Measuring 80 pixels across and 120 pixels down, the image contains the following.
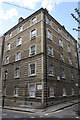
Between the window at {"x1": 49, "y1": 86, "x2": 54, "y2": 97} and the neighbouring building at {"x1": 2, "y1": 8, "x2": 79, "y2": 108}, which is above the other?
the neighbouring building at {"x1": 2, "y1": 8, "x2": 79, "y2": 108}

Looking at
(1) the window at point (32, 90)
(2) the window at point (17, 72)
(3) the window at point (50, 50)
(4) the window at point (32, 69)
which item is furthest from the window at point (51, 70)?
(2) the window at point (17, 72)

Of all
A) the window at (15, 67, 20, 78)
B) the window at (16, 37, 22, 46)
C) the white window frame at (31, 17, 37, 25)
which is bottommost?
the window at (15, 67, 20, 78)

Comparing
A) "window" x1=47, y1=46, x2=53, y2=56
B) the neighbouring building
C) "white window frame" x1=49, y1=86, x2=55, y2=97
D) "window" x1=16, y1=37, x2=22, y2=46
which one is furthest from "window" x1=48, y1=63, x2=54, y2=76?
"window" x1=16, y1=37, x2=22, y2=46

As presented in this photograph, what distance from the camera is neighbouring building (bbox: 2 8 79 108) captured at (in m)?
17.1

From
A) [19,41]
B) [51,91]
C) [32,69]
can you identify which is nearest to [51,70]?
[32,69]

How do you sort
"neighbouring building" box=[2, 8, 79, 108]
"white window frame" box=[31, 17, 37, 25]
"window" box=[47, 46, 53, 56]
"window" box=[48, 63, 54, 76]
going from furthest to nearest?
"white window frame" box=[31, 17, 37, 25], "window" box=[47, 46, 53, 56], "window" box=[48, 63, 54, 76], "neighbouring building" box=[2, 8, 79, 108]

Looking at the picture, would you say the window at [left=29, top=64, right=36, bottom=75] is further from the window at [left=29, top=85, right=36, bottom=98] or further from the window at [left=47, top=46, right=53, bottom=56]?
the window at [left=47, top=46, right=53, bottom=56]

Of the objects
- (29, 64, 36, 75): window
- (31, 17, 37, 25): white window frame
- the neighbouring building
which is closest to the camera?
the neighbouring building

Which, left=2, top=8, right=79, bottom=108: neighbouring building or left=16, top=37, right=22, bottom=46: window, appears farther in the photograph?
left=16, top=37, right=22, bottom=46: window

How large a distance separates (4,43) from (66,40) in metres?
13.6

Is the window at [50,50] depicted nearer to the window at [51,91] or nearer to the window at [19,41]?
the window at [51,91]

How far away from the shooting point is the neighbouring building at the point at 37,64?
17.1 metres

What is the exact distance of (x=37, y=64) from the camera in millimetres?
17547

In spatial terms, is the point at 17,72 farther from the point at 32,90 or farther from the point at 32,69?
the point at 32,90
